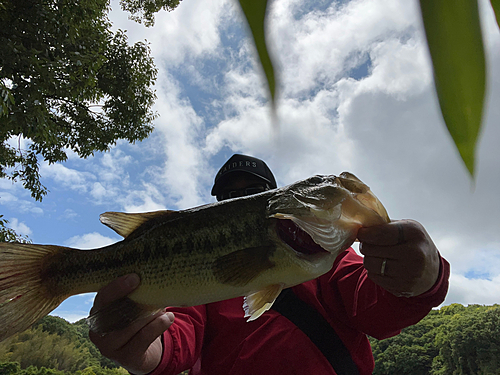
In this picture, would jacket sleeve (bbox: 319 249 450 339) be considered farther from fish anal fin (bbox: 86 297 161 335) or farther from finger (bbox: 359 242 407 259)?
fish anal fin (bbox: 86 297 161 335)

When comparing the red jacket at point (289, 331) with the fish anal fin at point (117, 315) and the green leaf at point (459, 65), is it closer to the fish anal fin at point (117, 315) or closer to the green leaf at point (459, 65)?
the fish anal fin at point (117, 315)

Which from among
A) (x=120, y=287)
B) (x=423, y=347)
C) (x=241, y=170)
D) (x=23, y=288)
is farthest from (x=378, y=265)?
(x=423, y=347)

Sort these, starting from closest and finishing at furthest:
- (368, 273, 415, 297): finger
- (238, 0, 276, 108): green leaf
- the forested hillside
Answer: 1. (238, 0, 276, 108): green leaf
2. (368, 273, 415, 297): finger
3. the forested hillside

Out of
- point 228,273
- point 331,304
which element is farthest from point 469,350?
point 228,273

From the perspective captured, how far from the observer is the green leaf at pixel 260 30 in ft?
0.57

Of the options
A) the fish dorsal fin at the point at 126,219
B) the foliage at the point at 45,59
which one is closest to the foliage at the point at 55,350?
the foliage at the point at 45,59

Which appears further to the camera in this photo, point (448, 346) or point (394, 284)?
point (448, 346)

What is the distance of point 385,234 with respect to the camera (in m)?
1.26

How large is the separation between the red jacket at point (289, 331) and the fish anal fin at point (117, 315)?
72cm

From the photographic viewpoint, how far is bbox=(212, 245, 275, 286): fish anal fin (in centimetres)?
122

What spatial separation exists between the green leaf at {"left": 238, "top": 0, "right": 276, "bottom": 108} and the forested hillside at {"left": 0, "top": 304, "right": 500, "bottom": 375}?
54.7 ft

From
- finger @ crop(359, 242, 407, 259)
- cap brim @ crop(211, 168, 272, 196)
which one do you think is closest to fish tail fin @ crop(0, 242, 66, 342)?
finger @ crop(359, 242, 407, 259)

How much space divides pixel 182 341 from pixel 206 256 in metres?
1.14

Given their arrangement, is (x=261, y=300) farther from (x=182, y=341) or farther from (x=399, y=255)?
(x=182, y=341)
